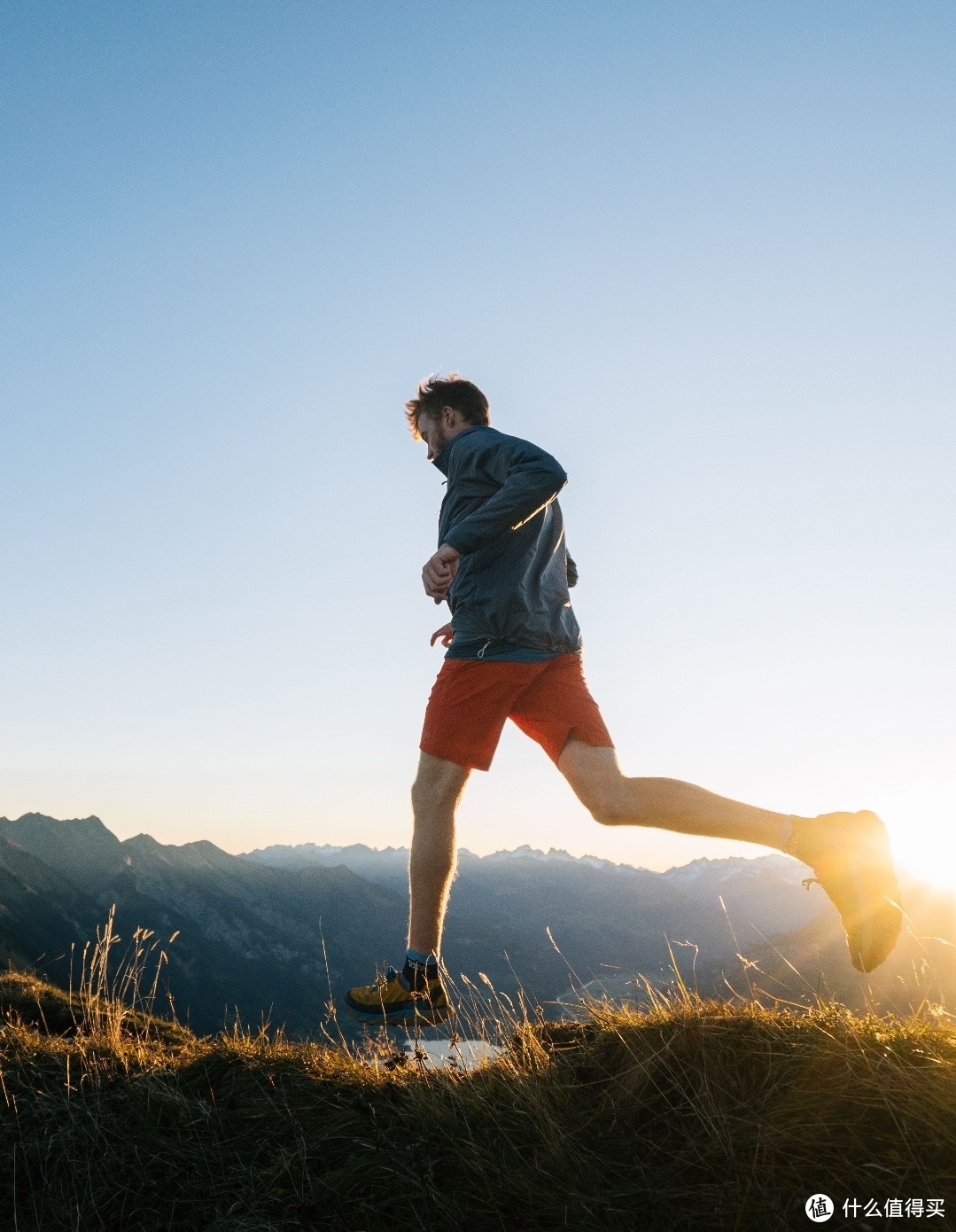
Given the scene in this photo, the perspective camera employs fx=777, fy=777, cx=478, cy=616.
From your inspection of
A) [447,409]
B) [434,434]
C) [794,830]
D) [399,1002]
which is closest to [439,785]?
[399,1002]

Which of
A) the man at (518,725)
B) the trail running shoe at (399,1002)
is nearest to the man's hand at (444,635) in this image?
the man at (518,725)

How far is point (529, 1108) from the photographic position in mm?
2230

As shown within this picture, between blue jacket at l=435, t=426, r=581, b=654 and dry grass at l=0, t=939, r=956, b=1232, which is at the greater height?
blue jacket at l=435, t=426, r=581, b=654

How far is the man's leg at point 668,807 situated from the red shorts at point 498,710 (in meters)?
0.20

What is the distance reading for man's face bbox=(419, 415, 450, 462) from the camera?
4320 millimetres

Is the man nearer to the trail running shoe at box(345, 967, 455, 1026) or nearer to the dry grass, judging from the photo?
the trail running shoe at box(345, 967, 455, 1026)

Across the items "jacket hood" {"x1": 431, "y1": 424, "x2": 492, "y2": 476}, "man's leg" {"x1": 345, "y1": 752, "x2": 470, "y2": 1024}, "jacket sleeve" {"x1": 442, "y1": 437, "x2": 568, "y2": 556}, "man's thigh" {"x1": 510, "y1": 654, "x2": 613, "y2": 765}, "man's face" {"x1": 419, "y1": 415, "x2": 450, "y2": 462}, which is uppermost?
"man's face" {"x1": 419, "y1": 415, "x2": 450, "y2": 462}

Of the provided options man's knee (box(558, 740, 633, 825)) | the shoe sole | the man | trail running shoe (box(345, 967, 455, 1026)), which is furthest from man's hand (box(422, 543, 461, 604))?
the shoe sole

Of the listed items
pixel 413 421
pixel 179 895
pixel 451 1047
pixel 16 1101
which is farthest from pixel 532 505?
pixel 179 895

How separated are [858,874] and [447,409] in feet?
9.87

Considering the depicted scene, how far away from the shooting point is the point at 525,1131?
7.11 ft

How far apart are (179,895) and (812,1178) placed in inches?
8307

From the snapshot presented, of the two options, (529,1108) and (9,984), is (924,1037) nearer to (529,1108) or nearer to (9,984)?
(529,1108)

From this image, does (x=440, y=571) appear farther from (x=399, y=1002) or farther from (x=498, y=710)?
(x=399, y=1002)
